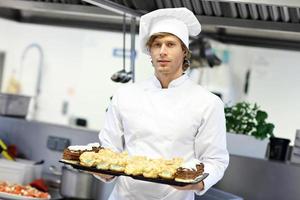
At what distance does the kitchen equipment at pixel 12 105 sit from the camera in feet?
11.8

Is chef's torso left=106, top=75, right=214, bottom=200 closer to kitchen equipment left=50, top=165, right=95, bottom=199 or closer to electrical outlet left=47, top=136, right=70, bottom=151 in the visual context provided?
kitchen equipment left=50, top=165, right=95, bottom=199

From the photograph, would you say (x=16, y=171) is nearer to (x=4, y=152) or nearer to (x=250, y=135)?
(x=4, y=152)

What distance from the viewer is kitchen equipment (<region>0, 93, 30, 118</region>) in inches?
142

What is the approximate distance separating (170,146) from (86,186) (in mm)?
1075

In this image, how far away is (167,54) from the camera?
202cm

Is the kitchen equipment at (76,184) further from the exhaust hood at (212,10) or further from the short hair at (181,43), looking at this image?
the short hair at (181,43)

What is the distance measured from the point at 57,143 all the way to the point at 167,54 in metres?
1.51

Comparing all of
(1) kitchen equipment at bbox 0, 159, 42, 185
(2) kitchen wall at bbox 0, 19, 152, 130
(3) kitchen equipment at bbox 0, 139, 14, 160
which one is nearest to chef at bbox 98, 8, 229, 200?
(1) kitchen equipment at bbox 0, 159, 42, 185

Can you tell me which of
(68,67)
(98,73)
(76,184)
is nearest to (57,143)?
(76,184)

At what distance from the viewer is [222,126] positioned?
81.8 inches

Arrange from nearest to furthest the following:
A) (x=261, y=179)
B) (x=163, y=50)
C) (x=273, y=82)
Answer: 1. (x=163, y=50)
2. (x=261, y=179)
3. (x=273, y=82)

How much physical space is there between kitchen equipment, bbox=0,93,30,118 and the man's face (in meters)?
1.74

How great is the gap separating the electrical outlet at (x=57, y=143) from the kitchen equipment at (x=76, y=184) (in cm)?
29

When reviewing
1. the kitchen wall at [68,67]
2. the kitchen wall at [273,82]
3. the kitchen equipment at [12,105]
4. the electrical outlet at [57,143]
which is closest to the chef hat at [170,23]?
the electrical outlet at [57,143]
